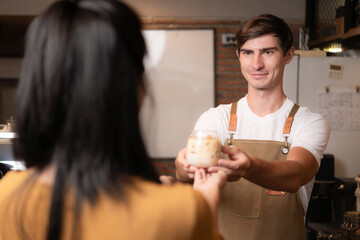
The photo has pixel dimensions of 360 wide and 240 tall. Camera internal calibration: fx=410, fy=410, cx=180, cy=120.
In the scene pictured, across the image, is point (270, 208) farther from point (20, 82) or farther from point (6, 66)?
point (6, 66)

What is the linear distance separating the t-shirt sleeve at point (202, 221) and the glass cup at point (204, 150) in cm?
46

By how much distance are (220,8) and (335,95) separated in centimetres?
195

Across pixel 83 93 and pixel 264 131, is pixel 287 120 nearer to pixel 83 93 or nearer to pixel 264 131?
pixel 264 131

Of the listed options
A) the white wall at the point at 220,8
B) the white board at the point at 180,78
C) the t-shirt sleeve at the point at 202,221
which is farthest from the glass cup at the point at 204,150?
the white wall at the point at 220,8

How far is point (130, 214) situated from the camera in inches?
29.0

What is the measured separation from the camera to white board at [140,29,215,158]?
4848mm

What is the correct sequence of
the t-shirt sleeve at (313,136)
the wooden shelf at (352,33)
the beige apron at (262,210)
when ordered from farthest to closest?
the wooden shelf at (352,33), the beige apron at (262,210), the t-shirt sleeve at (313,136)

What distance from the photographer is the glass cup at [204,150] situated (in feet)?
4.13

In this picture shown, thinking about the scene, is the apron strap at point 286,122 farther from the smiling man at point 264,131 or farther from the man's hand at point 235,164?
the man's hand at point 235,164

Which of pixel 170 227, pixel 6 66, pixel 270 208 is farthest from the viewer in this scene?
pixel 6 66

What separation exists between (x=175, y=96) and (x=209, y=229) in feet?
13.5

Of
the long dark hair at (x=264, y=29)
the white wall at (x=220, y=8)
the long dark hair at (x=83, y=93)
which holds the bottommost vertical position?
the long dark hair at (x=83, y=93)

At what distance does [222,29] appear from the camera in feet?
15.9

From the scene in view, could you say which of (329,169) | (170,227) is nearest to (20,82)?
(170,227)
